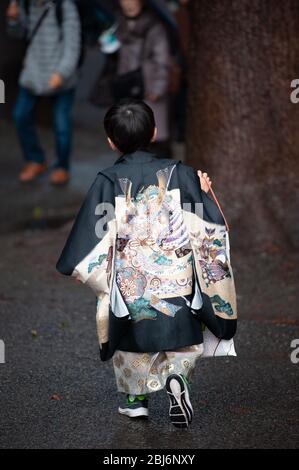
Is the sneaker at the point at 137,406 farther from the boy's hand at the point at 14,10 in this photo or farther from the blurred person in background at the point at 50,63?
the boy's hand at the point at 14,10

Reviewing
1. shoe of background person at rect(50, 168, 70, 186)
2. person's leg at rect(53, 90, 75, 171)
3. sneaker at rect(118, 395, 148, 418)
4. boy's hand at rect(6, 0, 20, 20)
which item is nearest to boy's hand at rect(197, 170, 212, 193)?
sneaker at rect(118, 395, 148, 418)

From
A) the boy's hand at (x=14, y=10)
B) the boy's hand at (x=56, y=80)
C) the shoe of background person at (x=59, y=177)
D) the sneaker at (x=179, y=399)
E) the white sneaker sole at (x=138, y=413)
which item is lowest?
the shoe of background person at (x=59, y=177)

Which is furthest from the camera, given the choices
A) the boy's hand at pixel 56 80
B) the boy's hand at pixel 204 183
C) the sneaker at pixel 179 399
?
the boy's hand at pixel 56 80

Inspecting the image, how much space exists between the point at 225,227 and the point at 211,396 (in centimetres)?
97

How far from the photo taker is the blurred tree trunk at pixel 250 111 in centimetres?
748

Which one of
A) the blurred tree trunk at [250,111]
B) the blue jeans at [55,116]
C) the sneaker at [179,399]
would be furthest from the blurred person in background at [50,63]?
the sneaker at [179,399]

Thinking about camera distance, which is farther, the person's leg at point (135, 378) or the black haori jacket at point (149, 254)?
the person's leg at point (135, 378)

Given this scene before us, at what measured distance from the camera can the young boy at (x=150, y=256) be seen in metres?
4.79

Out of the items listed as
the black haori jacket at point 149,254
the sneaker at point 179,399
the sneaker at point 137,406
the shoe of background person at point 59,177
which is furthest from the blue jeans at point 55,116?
the sneaker at point 179,399

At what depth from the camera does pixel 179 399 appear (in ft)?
15.6

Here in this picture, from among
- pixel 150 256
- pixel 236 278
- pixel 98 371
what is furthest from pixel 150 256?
pixel 236 278

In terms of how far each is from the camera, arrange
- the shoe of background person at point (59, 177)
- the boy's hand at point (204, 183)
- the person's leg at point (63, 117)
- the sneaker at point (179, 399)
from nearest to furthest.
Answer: the sneaker at point (179, 399), the boy's hand at point (204, 183), the person's leg at point (63, 117), the shoe of background person at point (59, 177)

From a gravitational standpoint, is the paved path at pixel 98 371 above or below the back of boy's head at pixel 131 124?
below

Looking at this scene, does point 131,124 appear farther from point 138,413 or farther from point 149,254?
point 138,413
